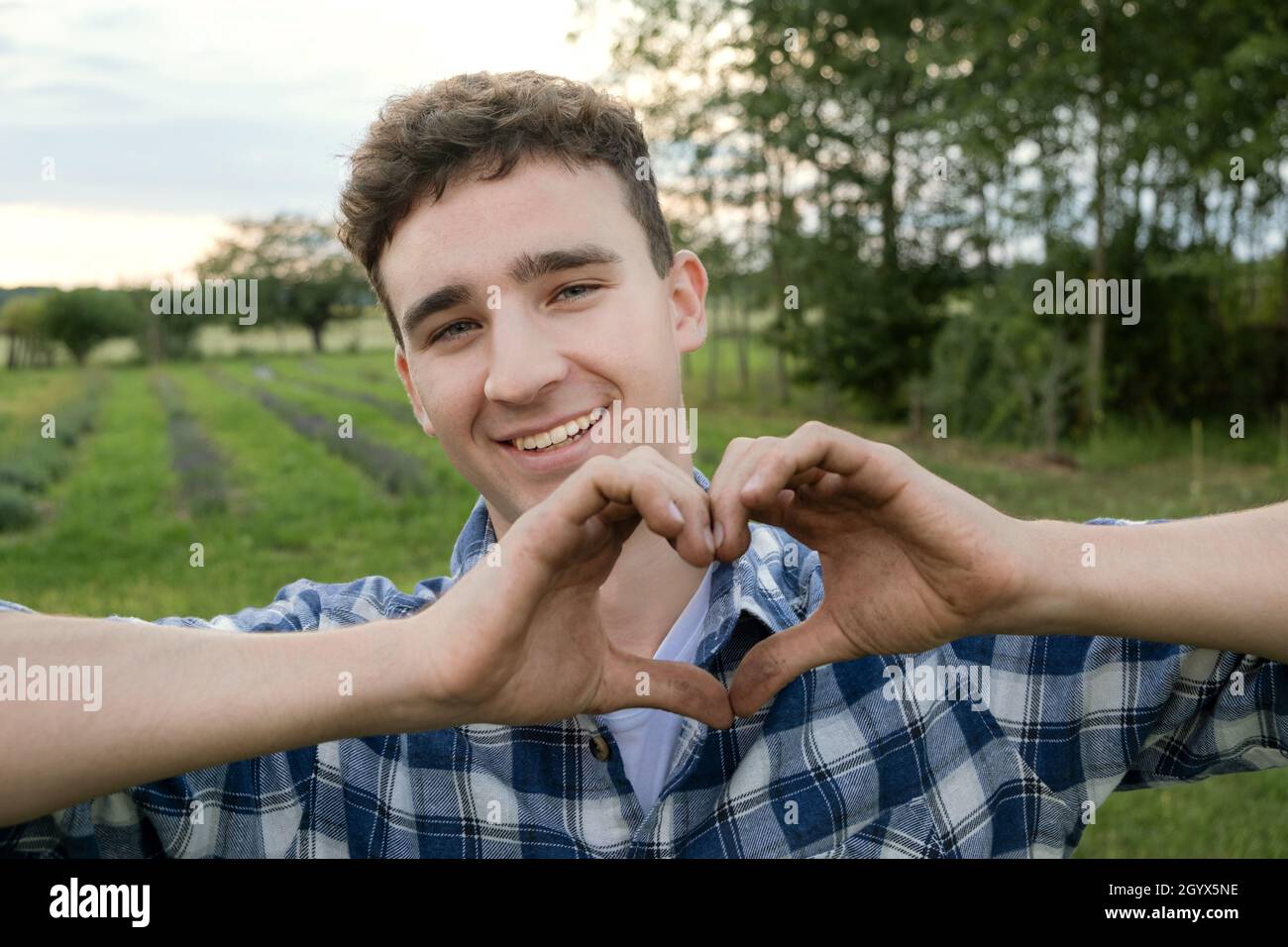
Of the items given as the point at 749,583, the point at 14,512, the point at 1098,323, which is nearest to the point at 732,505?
the point at 749,583

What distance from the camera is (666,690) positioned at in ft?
5.04

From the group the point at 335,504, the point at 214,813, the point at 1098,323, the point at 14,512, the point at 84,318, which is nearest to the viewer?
the point at 214,813

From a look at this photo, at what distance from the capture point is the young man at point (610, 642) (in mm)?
1407

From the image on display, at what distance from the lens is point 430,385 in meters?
2.01

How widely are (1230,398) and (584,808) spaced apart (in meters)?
14.2

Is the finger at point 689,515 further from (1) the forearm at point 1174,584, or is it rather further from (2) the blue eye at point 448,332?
(2) the blue eye at point 448,332

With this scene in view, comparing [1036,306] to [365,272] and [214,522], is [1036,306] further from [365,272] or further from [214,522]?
[365,272]

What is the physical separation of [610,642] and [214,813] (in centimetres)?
69

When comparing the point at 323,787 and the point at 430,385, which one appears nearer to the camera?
the point at 323,787

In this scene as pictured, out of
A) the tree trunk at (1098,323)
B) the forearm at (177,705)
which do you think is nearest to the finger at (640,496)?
the forearm at (177,705)

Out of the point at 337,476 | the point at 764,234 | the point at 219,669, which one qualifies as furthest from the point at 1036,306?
the point at 219,669

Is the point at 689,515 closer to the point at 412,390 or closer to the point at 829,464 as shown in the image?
the point at 829,464

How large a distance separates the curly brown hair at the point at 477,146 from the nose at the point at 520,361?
0.99 feet

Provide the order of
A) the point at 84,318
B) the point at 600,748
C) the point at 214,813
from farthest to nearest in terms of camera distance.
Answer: the point at 84,318 → the point at 600,748 → the point at 214,813
